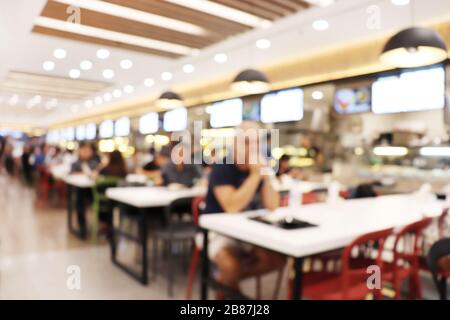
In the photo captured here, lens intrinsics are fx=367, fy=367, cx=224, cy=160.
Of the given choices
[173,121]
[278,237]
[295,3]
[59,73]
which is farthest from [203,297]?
[173,121]

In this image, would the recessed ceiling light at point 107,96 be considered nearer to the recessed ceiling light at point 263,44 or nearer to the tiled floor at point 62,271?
the tiled floor at point 62,271

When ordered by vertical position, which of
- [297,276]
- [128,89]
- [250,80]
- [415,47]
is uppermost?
[128,89]

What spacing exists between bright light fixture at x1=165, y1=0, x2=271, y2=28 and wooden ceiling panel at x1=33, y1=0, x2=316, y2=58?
0.21ft

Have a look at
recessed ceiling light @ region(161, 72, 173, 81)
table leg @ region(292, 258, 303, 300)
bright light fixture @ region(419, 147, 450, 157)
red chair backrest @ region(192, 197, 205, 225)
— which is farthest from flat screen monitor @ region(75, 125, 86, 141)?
table leg @ region(292, 258, 303, 300)

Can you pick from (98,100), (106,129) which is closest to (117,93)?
(98,100)

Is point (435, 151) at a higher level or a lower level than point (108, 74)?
lower

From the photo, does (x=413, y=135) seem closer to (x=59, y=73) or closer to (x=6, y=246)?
(x=59, y=73)

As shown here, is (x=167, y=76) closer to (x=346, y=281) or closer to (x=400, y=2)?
(x=400, y=2)

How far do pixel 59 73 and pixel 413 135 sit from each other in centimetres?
789

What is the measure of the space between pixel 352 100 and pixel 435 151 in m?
3.93

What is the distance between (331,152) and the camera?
11062mm

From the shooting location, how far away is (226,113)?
24.6 feet

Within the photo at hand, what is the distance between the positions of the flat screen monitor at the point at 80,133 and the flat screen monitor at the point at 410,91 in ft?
39.2

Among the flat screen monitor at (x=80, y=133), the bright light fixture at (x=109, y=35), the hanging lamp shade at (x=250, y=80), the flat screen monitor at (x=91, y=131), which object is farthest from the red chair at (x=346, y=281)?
the flat screen monitor at (x=80, y=133)
